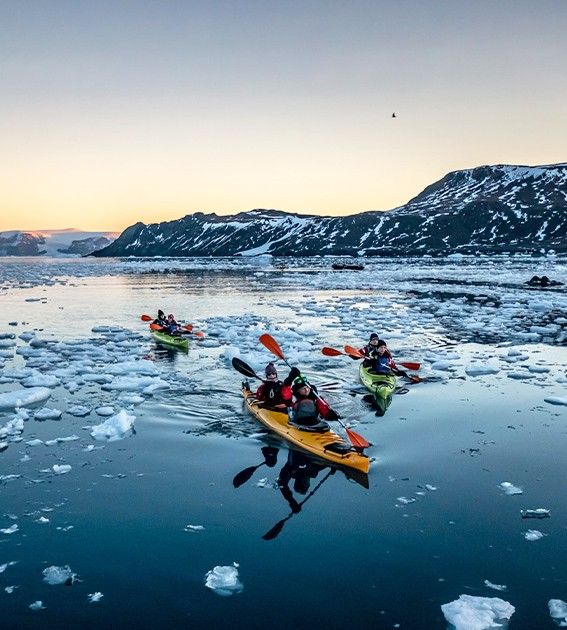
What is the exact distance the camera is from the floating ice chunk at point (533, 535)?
7137 mm

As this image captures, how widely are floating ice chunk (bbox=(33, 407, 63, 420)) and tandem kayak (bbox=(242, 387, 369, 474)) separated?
4080 millimetres

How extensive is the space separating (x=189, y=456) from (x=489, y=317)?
845 inches

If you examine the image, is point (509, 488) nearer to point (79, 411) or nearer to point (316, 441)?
point (316, 441)

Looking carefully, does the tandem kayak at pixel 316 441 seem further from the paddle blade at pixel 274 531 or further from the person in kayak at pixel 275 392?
the paddle blade at pixel 274 531

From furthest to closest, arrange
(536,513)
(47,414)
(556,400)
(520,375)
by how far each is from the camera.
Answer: (520,375) < (556,400) < (47,414) < (536,513)

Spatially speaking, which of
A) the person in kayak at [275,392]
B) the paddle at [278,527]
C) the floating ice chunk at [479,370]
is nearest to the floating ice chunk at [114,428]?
the person in kayak at [275,392]

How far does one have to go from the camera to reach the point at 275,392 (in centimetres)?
→ 1205

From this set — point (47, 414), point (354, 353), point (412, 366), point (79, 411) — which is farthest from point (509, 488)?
point (354, 353)

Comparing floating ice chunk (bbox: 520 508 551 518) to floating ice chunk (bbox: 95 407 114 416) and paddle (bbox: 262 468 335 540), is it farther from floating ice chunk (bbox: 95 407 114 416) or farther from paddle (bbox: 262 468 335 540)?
floating ice chunk (bbox: 95 407 114 416)

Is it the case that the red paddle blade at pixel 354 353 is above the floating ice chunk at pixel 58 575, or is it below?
above

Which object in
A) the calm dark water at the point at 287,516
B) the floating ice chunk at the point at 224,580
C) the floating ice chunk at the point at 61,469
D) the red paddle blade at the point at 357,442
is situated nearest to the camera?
the calm dark water at the point at 287,516

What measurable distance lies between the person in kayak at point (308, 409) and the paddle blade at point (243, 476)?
58.8 inches

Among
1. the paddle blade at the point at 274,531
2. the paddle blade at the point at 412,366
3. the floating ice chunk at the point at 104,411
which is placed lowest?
the paddle blade at the point at 274,531

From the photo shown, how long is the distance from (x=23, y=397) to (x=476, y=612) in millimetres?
10484
